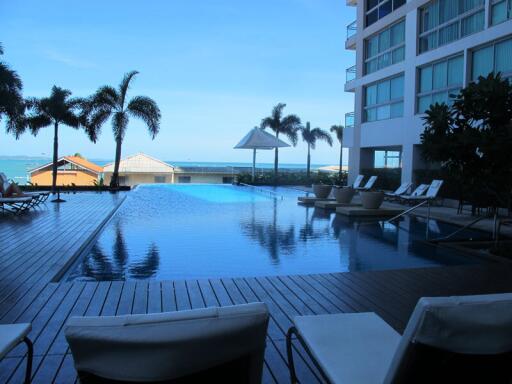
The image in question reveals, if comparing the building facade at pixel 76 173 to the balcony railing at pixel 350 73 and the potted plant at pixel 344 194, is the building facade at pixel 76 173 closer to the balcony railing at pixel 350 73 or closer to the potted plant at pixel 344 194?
the balcony railing at pixel 350 73

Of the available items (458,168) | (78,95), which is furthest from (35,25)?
(458,168)

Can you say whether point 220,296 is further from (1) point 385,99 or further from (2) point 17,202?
(1) point 385,99

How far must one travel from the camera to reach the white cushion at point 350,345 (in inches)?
81.7

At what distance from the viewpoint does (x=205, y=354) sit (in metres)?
1.51

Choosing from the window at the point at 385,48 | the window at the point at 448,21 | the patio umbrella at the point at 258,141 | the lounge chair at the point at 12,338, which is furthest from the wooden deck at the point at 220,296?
the patio umbrella at the point at 258,141

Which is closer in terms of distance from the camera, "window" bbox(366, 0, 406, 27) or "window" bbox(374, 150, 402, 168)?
"window" bbox(366, 0, 406, 27)

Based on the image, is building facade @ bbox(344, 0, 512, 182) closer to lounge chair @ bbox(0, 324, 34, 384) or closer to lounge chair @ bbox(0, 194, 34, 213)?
lounge chair @ bbox(0, 194, 34, 213)

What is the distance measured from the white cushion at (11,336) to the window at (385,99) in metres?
17.9

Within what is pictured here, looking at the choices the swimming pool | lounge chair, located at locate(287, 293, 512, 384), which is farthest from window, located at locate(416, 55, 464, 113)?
lounge chair, located at locate(287, 293, 512, 384)

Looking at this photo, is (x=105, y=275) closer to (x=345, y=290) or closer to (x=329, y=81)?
(x=345, y=290)

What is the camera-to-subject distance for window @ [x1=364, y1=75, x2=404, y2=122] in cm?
1861

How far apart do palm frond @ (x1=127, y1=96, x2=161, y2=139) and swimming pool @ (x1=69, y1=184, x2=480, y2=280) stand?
9.59 m

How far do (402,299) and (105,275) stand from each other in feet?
12.3

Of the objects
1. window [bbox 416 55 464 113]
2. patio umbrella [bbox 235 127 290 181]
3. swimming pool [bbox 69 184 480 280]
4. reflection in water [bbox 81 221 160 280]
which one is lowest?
reflection in water [bbox 81 221 160 280]
